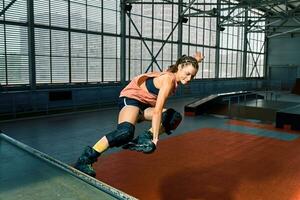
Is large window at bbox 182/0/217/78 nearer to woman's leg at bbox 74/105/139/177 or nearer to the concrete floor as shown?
the concrete floor

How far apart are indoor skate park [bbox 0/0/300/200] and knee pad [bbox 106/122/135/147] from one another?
482 mm

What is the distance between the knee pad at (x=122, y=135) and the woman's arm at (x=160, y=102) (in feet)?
1.06

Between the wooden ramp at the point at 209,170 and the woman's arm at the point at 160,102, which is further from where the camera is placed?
the wooden ramp at the point at 209,170

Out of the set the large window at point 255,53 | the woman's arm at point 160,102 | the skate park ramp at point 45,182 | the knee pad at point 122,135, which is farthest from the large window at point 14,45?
the large window at point 255,53

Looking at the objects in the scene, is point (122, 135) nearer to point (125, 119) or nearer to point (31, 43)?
point (125, 119)

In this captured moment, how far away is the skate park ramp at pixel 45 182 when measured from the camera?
10.8 ft

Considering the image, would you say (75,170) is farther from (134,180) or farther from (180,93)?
(180,93)

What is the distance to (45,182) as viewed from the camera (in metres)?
3.68

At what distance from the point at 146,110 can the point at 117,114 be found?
10.4 meters

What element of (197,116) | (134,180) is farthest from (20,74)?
(134,180)

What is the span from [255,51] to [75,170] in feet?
106

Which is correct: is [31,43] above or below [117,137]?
above

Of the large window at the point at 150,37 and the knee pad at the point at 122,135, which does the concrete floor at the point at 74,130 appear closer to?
the knee pad at the point at 122,135

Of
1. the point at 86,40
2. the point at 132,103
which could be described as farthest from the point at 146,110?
the point at 86,40
